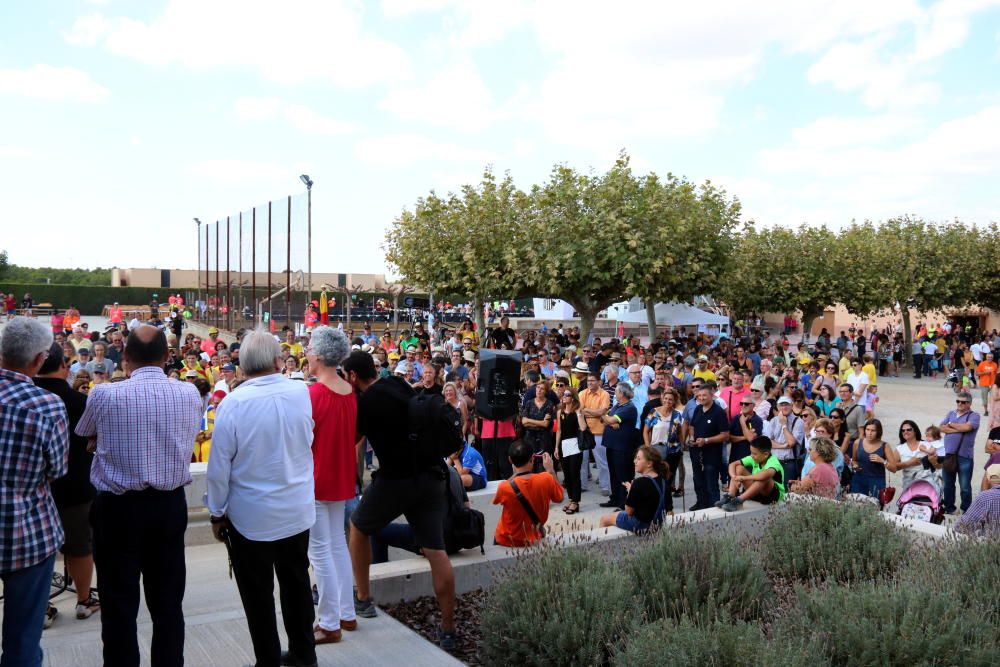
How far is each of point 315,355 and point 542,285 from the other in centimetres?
1880

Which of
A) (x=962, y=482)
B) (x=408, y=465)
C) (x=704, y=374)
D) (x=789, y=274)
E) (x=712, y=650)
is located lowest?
(x=962, y=482)

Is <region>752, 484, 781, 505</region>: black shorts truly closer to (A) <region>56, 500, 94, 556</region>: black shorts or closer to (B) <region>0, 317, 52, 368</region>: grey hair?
(A) <region>56, 500, 94, 556</region>: black shorts

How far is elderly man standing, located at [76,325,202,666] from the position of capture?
350 cm

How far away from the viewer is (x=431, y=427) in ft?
14.4

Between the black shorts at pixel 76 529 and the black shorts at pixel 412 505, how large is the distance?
62.8 inches

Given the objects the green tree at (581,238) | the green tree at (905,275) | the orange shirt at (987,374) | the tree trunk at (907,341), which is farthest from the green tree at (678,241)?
the tree trunk at (907,341)

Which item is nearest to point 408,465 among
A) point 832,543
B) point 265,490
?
point 265,490

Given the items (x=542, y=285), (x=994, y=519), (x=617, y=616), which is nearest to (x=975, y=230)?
(x=542, y=285)

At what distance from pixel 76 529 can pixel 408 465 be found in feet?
6.58

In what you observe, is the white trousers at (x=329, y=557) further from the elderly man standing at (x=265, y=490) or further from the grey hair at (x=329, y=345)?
the grey hair at (x=329, y=345)

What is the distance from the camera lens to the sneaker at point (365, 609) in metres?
4.72

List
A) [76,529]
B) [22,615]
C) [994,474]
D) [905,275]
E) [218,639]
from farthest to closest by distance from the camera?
[905,275]
[994,474]
[76,529]
[218,639]
[22,615]

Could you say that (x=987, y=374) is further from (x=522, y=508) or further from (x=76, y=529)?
(x=76, y=529)

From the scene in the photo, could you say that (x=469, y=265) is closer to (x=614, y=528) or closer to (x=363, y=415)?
(x=614, y=528)
